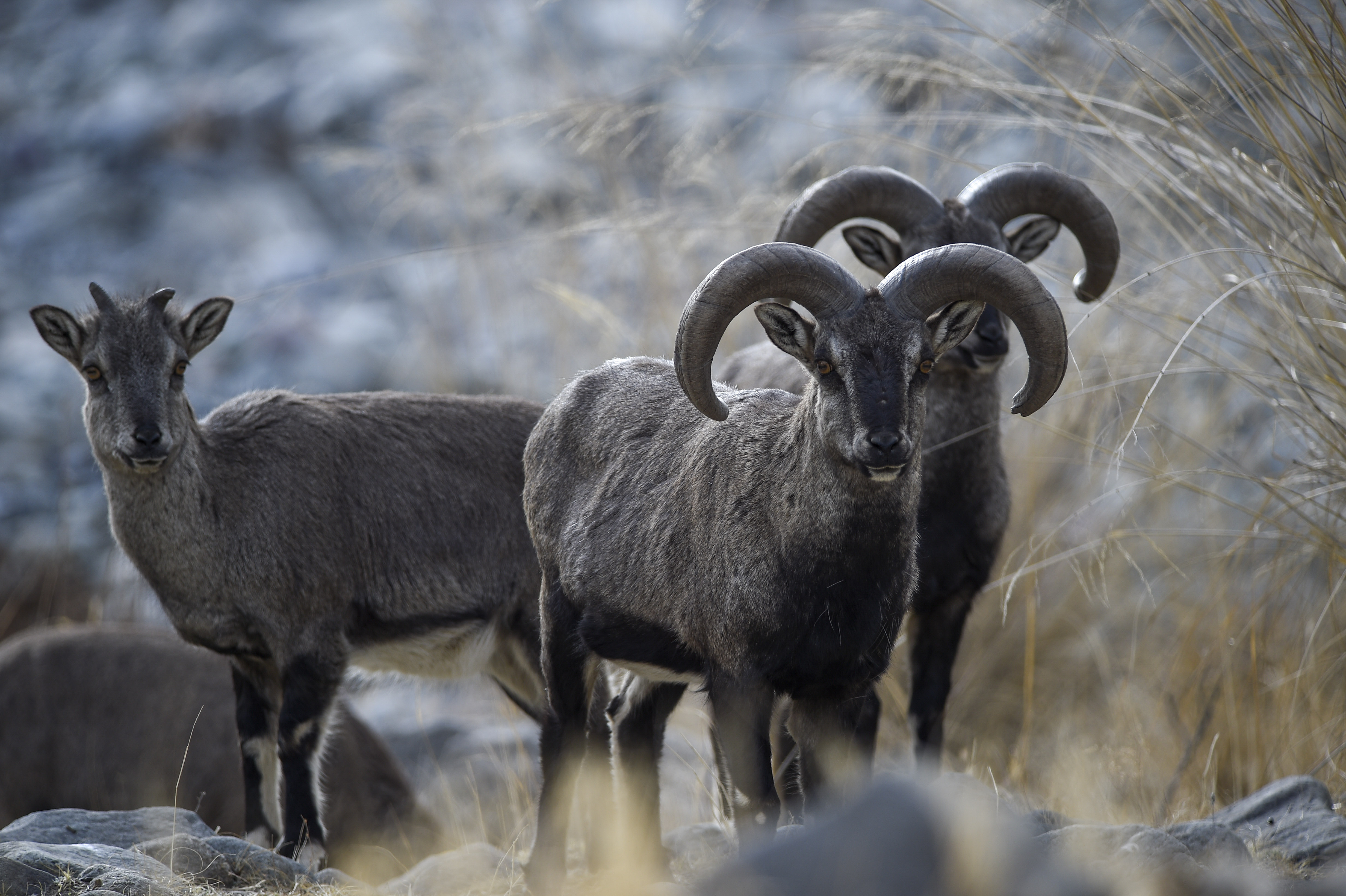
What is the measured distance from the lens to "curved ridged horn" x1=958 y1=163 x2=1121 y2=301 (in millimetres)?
6727

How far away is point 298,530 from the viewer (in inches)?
262

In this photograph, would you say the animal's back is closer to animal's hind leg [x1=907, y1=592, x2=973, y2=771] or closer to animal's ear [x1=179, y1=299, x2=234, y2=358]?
animal's ear [x1=179, y1=299, x2=234, y2=358]

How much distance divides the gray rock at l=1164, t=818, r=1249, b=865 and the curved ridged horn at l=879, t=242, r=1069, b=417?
1.65 metres

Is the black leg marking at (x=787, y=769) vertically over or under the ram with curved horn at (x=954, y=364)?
under

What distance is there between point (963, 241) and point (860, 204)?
1.94 feet

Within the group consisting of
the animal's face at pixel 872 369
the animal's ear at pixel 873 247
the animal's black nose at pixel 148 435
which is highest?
the animal's ear at pixel 873 247

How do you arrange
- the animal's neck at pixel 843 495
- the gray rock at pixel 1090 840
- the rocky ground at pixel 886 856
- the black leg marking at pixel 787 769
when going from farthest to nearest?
the black leg marking at pixel 787 769
the animal's neck at pixel 843 495
the gray rock at pixel 1090 840
the rocky ground at pixel 886 856

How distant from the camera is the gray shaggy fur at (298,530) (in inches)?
252

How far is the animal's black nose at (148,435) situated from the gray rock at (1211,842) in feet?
15.3

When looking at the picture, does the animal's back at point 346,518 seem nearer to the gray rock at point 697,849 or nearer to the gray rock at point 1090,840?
the gray rock at point 697,849

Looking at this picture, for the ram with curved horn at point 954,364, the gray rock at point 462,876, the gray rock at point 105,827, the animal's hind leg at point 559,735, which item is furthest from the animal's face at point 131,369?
the ram with curved horn at point 954,364

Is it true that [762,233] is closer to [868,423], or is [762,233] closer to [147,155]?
[868,423]

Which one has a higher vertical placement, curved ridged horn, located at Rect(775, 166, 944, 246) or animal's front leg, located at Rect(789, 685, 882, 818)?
curved ridged horn, located at Rect(775, 166, 944, 246)

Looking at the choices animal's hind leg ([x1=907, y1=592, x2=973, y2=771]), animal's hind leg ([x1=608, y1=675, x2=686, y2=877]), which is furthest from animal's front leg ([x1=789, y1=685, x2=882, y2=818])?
animal's hind leg ([x1=907, y1=592, x2=973, y2=771])
